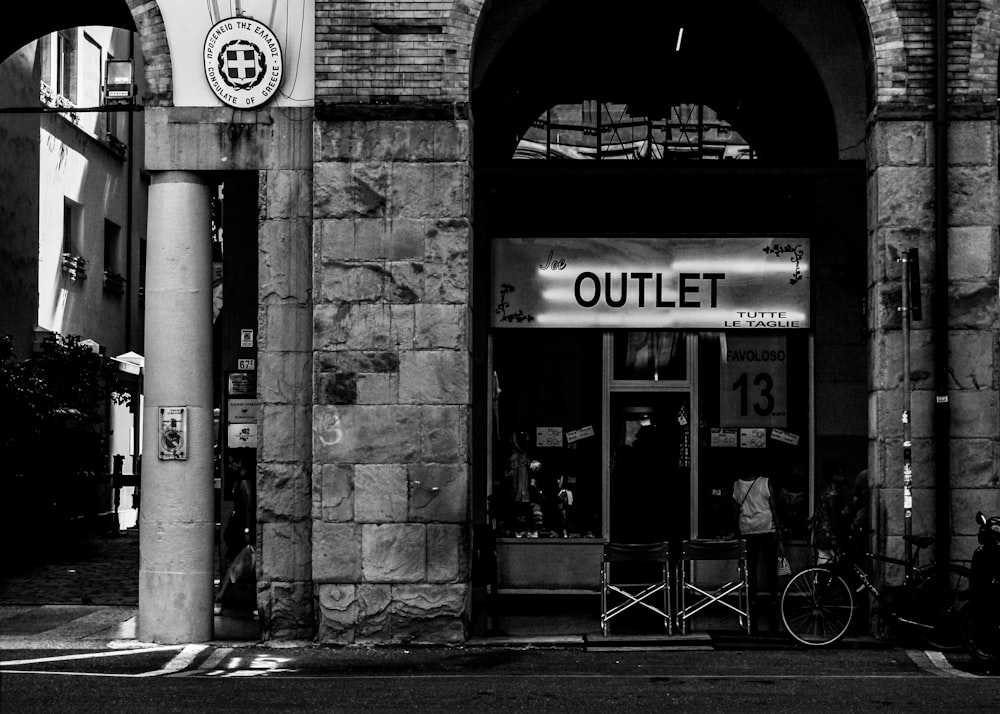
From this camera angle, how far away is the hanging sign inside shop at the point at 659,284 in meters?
16.5

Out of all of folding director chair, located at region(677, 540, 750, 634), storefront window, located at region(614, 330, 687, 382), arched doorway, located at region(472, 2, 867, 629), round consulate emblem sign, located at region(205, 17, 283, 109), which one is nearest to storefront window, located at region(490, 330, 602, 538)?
arched doorway, located at region(472, 2, 867, 629)

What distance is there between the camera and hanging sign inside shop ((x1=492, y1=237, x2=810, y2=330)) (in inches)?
648

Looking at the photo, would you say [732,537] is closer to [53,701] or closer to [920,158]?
[920,158]

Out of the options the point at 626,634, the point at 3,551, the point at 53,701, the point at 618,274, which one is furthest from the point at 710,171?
the point at 3,551

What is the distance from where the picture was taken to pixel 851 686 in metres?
10.9

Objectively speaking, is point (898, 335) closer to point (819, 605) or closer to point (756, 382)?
point (819, 605)

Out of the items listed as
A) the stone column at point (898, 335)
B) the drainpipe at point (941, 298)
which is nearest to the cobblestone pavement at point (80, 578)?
the stone column at point (898, 335)

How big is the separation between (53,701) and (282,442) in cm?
410

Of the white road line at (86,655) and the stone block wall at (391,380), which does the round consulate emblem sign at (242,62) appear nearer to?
the stone block wall at (391,380)

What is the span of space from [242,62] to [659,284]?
5.32 m

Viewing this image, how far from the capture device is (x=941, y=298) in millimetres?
13398

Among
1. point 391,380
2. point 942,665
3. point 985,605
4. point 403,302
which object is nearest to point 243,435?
point 391,380

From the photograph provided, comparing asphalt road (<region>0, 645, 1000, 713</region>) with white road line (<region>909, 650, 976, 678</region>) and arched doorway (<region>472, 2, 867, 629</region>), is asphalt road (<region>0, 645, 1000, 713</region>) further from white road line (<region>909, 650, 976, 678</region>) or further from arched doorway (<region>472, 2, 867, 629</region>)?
arched doorway (<region>472, 2, 867, 629</region>)

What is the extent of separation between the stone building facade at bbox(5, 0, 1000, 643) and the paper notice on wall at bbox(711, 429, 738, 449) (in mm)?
2957
